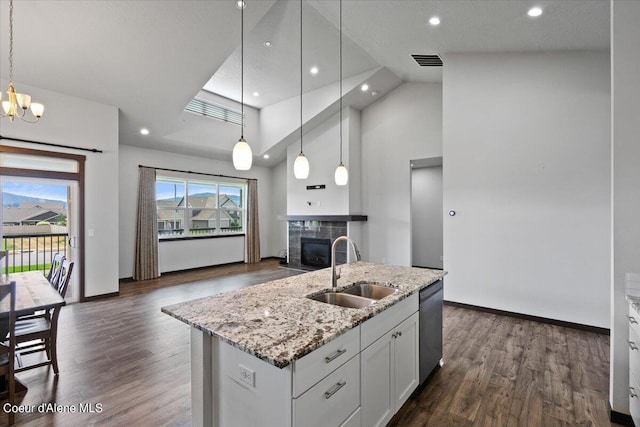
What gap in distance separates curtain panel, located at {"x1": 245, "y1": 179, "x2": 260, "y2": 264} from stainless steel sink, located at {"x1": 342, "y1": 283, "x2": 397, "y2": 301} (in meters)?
6.27

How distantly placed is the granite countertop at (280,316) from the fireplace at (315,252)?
183 inches

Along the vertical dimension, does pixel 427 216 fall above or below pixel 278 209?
below

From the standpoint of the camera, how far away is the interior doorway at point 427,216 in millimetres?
7113

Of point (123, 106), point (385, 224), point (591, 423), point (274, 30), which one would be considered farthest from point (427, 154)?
point (123, 106)

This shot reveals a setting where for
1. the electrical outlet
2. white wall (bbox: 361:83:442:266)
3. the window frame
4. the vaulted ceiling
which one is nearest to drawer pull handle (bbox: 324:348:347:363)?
the electrical outlet

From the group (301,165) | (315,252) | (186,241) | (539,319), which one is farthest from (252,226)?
(539,319)

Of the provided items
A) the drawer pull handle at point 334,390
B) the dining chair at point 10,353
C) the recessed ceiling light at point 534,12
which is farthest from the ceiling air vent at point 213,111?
the drawer pull handle at point 334,390

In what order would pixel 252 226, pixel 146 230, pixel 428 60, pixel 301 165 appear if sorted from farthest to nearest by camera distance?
pixel 252 226, pixel 146 230, pixel 428 60, pixel 301 165

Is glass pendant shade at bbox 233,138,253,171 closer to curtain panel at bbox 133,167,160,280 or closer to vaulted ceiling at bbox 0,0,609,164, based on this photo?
vaulted ceiling at bbox 0,0,609,164

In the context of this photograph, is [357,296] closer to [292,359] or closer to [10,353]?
[292,359]

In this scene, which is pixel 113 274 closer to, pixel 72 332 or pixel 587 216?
pixel 72 332

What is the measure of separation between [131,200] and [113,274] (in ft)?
6.08

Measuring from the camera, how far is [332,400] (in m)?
1.36

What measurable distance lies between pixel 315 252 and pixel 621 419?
571cm
